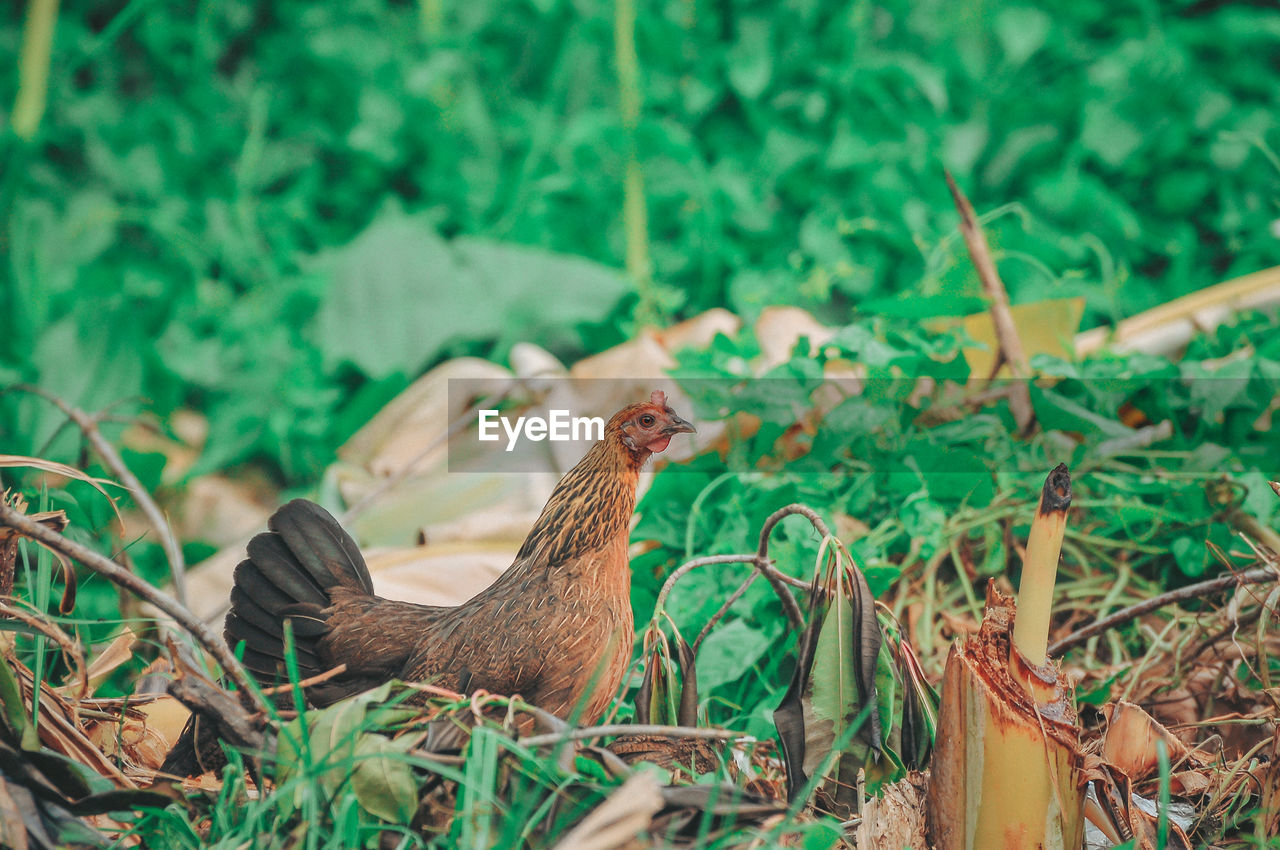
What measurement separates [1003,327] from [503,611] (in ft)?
3.50

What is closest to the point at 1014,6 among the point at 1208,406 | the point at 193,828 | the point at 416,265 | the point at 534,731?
the point at 1208,406

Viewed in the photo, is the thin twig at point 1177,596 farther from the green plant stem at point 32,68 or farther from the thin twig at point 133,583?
the green plant stem at point 32,68

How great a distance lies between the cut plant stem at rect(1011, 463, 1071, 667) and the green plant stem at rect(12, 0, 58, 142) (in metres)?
2.92

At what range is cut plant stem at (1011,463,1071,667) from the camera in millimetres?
781

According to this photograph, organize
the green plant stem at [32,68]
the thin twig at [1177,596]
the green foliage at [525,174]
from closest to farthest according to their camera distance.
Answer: the thin twig at [1177,596] → the green foliage at [525,174] → the green plant stem at [32,68]

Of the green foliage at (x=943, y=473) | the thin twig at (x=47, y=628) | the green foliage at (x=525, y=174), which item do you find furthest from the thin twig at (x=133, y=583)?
the green foliage at (x=525, y=174)

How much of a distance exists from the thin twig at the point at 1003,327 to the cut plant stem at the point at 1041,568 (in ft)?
2.24

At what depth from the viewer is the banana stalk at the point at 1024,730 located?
2.56 feet

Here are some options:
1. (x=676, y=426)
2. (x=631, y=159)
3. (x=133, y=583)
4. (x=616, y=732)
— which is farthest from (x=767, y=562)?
(x=631, y=159)

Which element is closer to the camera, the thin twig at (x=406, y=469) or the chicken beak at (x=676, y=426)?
the chicken beak at (x=676, y=426)

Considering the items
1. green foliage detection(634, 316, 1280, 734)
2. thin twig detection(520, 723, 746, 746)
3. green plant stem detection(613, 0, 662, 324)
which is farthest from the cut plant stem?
green plant stem detection(613, 0, 662, 324)

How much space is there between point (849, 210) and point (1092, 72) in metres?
0.75

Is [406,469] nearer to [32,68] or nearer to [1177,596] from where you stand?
[1177,596]

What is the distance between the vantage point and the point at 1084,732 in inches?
43.6
